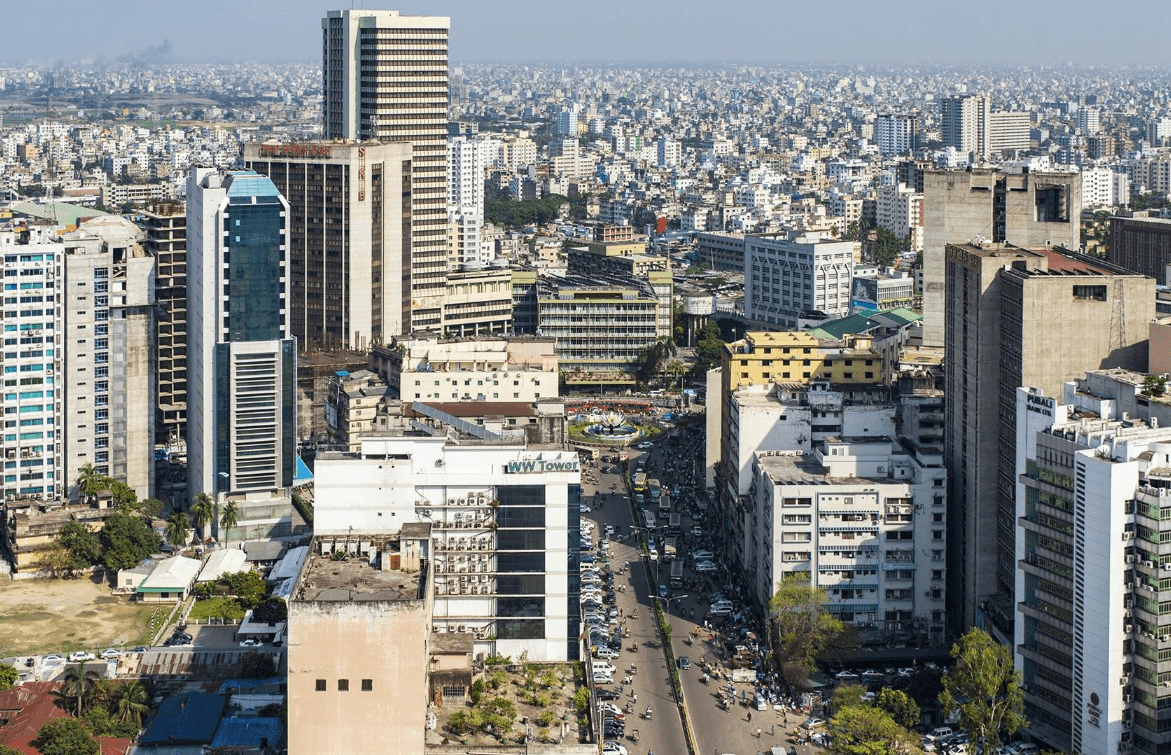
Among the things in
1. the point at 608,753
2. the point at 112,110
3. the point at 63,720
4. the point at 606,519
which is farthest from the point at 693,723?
the point at 112,110

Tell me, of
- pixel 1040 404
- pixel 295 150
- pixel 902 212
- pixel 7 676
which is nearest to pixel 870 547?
pixel 1040 404

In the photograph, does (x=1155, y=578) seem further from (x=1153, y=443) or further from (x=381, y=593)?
(x=381, y=593)

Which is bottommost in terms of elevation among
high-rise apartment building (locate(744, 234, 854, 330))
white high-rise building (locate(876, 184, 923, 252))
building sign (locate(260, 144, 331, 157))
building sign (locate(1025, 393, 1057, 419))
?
building sign (locate(1025, 393, 1057, 419))

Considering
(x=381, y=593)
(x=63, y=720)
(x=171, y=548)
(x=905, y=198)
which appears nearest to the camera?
(x=381, y=593)

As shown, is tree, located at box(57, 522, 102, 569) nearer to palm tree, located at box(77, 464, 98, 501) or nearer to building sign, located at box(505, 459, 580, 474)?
palm tree, located at box(77, 464, 98, 501)

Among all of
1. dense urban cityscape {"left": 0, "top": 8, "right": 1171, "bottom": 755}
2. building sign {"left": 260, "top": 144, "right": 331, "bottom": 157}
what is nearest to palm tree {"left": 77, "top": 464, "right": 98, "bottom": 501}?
dense urban cityscape {"left": 0, "top": 8, "right": 1171, "bottom": 755}

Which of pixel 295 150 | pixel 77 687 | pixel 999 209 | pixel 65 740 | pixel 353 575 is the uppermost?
pixel 295 150

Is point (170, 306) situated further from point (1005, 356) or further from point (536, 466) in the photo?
point (1005, 356)
